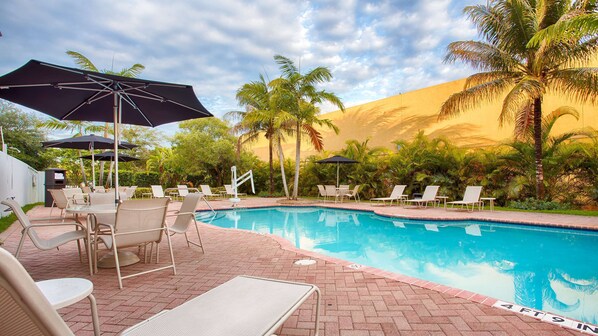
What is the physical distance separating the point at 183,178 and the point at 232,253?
17282 millimetres

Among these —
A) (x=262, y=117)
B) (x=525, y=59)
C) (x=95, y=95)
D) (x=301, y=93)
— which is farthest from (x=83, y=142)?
(x=525, y=59)

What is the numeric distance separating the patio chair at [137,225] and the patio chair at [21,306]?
252cm

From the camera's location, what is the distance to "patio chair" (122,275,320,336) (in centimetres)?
148

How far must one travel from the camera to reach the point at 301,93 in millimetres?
14438

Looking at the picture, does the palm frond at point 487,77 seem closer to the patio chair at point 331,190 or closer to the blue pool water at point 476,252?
the blue pool water at point 476,252

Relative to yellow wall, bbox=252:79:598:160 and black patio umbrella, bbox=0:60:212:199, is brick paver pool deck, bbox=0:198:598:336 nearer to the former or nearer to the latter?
black patio umbrella, bbox=0:60:212:199

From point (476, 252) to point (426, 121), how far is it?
421 inches

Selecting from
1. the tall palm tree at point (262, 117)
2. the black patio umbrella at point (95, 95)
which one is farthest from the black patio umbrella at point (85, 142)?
the tall palm tree at point (262, 117)

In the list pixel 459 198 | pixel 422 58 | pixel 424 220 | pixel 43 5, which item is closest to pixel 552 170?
pixel 459 198

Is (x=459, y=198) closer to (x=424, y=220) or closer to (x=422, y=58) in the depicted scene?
(x=424, y=220)

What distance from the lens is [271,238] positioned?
5969 mm

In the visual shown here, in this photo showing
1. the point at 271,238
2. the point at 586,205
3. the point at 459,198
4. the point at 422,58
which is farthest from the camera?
the point at 422,58

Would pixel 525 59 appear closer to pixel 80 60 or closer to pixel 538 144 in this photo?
pixel 538 144

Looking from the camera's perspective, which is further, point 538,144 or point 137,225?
point 538,144
